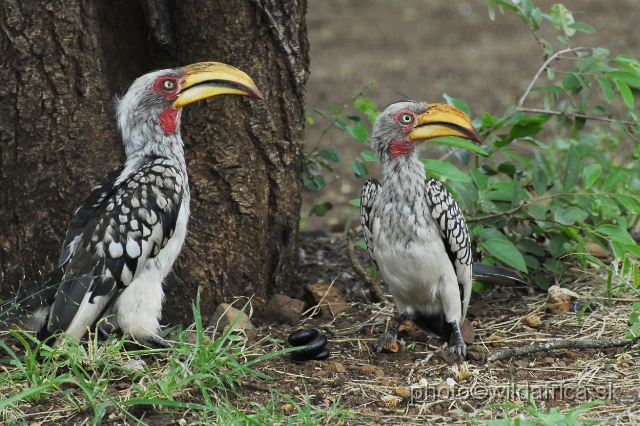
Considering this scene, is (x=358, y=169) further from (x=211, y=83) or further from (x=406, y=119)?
(x=211, y=83)

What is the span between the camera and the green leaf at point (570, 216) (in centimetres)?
432

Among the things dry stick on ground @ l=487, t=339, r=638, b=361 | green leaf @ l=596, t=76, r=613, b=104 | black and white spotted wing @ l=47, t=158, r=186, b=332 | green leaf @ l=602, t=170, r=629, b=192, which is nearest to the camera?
black and white spotted wing @ l=47, t=158, r=186, b=332

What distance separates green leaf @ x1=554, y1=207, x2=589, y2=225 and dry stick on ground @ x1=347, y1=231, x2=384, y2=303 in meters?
1.03

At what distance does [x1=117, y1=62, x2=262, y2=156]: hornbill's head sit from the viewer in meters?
3.77

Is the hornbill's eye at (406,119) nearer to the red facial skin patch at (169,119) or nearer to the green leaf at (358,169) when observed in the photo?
the green leaf at (358,169)

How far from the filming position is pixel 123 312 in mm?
3676

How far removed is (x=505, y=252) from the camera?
4250 millimetres

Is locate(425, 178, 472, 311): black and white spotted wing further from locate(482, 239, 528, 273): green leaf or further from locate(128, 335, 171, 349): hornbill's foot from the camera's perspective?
locate(128, 335, 171, 349): hornbill's foot

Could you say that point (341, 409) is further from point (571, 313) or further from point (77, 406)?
point (571, 313)

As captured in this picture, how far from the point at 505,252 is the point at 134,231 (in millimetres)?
1892

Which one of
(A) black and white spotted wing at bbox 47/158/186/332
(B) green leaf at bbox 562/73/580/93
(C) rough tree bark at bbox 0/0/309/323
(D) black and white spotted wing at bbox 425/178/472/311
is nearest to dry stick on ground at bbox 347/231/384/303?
(C) rough tree bark at bbox 0/0/309/323

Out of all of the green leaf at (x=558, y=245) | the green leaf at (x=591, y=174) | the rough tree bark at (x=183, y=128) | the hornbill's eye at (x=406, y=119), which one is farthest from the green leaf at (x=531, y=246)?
the rough tree bark at (x=183, y=128)

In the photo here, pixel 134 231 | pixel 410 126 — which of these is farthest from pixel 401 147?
pixel 134 231

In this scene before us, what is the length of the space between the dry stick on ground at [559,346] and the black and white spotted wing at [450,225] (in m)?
0.47
